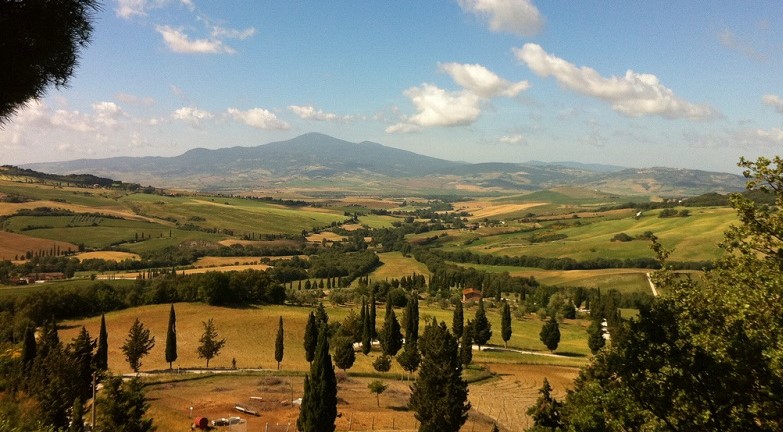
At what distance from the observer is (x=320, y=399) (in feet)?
110

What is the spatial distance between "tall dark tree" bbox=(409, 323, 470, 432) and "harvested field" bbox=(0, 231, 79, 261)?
503 ft

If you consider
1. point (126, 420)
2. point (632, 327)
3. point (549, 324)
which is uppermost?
point (632, 327)

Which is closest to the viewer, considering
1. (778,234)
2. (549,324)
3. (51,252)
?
(778,234)

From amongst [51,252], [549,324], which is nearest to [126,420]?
[549,324]

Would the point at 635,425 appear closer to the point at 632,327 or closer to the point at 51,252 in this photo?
the point at 632,327

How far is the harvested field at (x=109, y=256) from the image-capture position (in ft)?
491

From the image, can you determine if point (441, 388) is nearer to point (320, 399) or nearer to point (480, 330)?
point (320, 399)

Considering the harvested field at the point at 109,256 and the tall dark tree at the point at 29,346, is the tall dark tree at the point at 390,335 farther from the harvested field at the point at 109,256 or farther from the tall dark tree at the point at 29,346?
the harvested field at the point at 109,256

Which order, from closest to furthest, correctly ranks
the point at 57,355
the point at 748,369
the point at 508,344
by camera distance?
the point at 748,369 < the point at 57,355 < the point at 508,344

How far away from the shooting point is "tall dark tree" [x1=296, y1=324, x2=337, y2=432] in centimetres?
3303

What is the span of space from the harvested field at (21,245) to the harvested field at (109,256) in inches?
396

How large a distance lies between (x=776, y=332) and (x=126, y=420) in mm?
29907

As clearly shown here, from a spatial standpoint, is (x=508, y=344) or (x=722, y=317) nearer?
(x=722, y=317)

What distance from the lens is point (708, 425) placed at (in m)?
15.0
